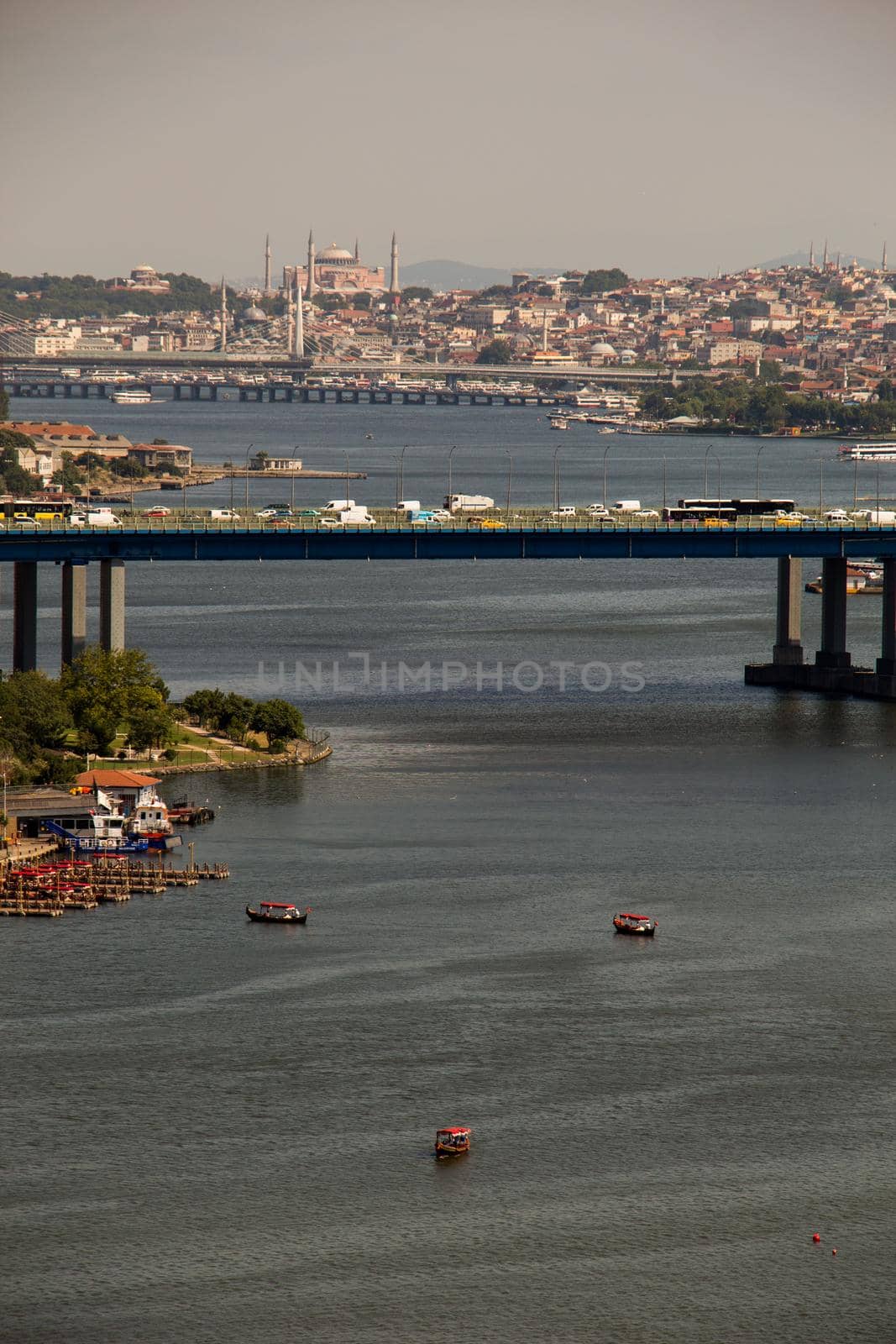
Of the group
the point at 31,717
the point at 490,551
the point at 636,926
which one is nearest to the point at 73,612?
the point at 31,717

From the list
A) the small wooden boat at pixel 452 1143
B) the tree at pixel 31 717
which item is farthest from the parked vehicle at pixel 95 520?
the small wooden boat at pixel 452 1143

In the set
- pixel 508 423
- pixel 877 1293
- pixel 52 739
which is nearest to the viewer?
pixel 877 1293

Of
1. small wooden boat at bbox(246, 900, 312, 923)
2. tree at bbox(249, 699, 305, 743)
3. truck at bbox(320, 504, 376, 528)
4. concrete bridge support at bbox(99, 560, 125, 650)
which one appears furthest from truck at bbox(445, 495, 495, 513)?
small wooden boat at bbox(246, 900, 312, 923)

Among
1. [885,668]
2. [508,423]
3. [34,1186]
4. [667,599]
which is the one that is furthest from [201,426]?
[34,1186]

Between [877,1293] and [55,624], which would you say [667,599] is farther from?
[877,1293]

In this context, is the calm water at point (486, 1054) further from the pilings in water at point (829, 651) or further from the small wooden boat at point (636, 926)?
the pilings in water at point (829, 651)

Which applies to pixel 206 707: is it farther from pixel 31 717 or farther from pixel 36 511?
pixel 36 511

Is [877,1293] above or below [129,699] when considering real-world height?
below
